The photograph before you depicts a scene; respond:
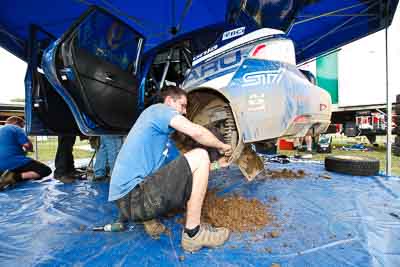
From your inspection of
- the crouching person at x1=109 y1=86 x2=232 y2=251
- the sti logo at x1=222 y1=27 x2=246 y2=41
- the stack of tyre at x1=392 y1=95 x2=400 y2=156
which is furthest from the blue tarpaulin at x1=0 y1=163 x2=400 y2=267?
the stack of tyre at x1=392 y1=95 x2=400 y2=156

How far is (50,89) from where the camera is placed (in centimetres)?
264

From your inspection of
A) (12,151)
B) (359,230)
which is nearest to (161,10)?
(12,151)

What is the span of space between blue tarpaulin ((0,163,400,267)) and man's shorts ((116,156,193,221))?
290mm

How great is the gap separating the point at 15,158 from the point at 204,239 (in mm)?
3350

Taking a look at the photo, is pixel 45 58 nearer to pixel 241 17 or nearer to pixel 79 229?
pixel 79 229

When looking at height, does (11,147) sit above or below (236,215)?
above

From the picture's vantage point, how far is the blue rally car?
1651 millimetres

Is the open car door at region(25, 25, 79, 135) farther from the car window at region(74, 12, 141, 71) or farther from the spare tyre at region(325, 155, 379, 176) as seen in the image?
the spare tyre at region(325, 155, 379, 176)

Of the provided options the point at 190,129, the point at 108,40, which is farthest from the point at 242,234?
the point at 108,40

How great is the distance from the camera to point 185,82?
214cm

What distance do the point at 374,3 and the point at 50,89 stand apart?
5.27 m

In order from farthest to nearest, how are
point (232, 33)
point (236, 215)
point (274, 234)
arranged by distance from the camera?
1. point (232, 33)
2. point (236, 215)
3. point (274, 234)

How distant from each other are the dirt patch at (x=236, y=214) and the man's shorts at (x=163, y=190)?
522mm

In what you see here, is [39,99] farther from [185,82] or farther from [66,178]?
[185,82]
